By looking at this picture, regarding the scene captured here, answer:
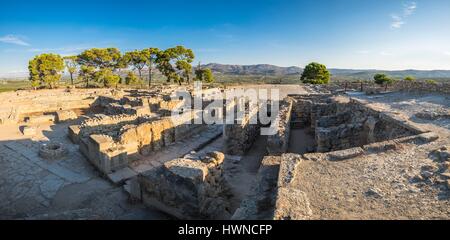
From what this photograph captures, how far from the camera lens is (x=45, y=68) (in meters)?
32.6

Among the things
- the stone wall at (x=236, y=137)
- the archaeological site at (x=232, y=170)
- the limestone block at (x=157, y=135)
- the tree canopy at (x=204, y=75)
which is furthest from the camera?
the tree canopy at (x=204, y=75)

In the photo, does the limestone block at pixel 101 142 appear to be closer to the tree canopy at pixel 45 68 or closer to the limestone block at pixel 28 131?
the limestone block at pixel 28 131

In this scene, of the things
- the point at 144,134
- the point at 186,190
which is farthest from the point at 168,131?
the point at 186,190

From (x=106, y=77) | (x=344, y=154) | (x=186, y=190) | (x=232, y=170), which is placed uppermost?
(x=106, y=77)

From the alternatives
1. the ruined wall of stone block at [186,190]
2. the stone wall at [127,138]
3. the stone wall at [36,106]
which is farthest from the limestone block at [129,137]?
the stone wall at [36,106]

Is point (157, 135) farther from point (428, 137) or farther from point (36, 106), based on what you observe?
point (36, 106)

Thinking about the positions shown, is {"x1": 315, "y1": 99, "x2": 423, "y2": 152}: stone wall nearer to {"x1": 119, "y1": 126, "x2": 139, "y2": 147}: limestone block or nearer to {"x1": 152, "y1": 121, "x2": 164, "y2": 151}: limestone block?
{"x1": 152, "y1": 121, "x2": 164, "y2": 151}: limestone block

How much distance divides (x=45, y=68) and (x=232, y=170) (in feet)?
110

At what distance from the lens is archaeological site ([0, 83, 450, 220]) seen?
13.9 feet

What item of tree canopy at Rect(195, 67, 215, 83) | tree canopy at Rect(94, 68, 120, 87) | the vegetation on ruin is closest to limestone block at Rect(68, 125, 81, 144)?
tree canopy at Rect(94, 68, 120, 87)

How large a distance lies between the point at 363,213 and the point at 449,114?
8158 mm

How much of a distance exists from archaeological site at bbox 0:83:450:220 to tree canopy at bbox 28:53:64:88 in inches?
855

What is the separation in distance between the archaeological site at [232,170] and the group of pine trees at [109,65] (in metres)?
22.5

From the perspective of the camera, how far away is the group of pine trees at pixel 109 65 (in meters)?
33.1
